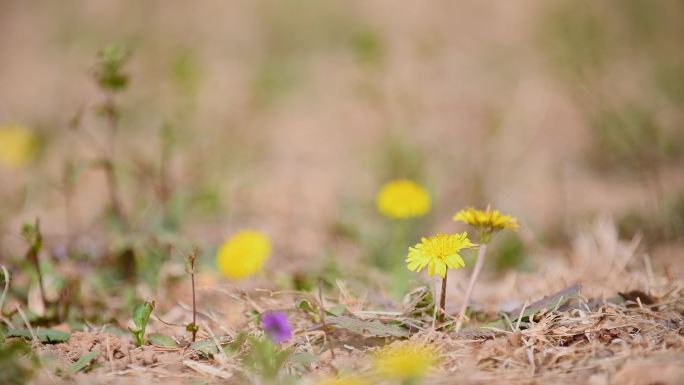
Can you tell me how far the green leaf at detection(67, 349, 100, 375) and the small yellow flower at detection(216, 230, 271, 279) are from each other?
2.31ft

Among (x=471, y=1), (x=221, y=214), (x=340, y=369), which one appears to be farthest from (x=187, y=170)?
(x=471, y=1)

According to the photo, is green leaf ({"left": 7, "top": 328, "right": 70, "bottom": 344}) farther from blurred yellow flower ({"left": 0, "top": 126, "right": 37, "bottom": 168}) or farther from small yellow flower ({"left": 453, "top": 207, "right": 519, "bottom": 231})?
blurred yellow flower ({"left": 0, "top": 126, "right": 37, "bottom": 168})

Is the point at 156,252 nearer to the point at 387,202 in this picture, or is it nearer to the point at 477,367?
the point at 387,202

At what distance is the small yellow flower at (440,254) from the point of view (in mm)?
1565

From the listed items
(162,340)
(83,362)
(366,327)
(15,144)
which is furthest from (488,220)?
(15,144)

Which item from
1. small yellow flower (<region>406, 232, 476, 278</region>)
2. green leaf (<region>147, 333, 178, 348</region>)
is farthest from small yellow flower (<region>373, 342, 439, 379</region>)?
green leaf (<region>147, 333, 178, 348</region>)

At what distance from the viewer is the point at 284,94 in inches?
184

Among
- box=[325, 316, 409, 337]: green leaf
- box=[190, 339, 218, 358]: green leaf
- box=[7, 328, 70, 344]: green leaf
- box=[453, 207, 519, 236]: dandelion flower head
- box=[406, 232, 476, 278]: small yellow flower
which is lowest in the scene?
box=[7, 328, 70, 344]: green leaf

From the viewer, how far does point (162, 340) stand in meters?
1.72

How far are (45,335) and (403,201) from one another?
4.71ft

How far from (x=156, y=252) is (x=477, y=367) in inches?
54.6

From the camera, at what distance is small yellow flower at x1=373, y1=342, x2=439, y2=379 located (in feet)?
4.20

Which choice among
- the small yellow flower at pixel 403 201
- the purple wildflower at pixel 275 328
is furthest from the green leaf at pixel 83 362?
the small yellow flower at pixel 403 201

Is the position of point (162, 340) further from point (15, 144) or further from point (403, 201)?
point (15, 144)
